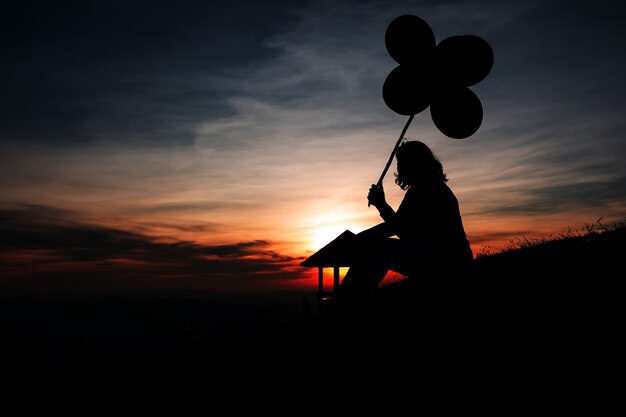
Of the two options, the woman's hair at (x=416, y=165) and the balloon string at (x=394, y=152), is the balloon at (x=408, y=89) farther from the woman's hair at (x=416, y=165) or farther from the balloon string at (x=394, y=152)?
the woman's hair at (x=416, y=165)

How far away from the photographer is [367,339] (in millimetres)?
Result: 4277

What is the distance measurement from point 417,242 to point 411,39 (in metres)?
2.31

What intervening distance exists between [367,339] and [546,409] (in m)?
1.94

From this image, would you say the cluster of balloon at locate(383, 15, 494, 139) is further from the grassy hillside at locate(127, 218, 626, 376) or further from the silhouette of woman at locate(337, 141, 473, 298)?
the grassy hillside at locate(127, 218, 626, 376)

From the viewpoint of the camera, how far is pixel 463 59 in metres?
4.86

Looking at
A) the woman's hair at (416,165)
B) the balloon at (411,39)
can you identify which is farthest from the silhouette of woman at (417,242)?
the balloon at (411,39)

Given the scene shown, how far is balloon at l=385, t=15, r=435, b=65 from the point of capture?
4.98 m

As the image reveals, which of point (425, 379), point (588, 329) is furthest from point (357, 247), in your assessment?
point (588, 329)

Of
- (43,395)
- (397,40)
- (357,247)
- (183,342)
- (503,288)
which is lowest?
(43,395)

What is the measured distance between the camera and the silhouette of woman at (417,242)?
4.27 m

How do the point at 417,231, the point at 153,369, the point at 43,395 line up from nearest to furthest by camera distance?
the point at 417,231 → the point at 43,395 → the point at 153,369

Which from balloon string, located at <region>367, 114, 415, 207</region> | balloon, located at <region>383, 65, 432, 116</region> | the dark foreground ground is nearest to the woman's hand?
balloon string, located at <region>367, 114, 415, 207</region>

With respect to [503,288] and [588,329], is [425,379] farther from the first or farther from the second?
[503,288]

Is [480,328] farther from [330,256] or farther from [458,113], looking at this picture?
[330,256]
